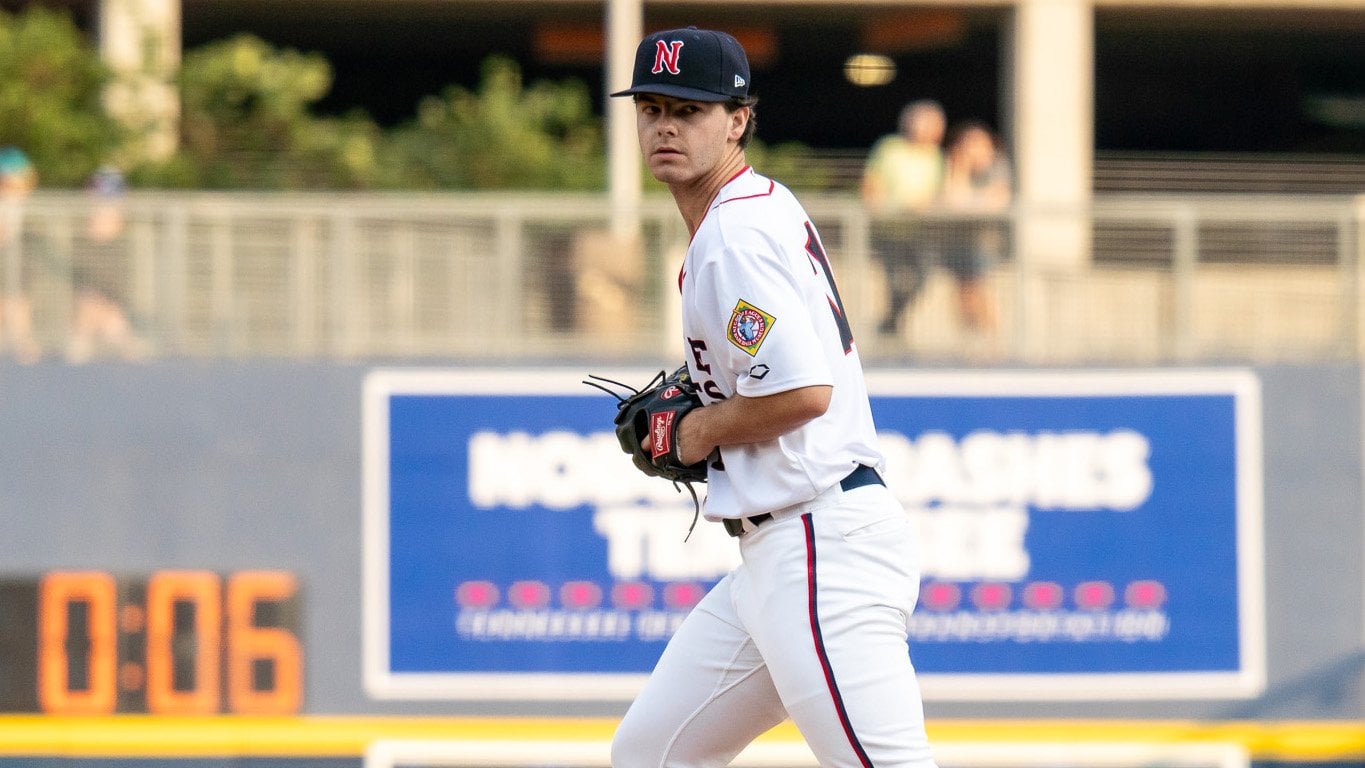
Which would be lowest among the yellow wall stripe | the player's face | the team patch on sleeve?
the yellow wall stripe

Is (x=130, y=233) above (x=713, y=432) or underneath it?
above

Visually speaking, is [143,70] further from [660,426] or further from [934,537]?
[660,426]

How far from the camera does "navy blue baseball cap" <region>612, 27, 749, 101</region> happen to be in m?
3.57

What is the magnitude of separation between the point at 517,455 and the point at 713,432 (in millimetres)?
6357

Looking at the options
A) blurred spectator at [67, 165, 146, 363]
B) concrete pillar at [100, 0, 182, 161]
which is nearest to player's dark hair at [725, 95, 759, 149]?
blurred spectator at [67, 165, 146, 363]

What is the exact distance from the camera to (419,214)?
9.95 metres

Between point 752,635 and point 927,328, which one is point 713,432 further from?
point 927,328

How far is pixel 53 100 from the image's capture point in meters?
12.5

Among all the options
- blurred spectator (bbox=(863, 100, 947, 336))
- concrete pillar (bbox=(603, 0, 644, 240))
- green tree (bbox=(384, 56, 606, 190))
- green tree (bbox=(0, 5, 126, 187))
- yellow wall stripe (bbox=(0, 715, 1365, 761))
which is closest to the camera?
yellow wall stripe (bbox=(0, 715, 1365, 761))

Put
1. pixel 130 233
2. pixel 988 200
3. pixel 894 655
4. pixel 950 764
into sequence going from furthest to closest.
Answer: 1. pixel 988 200
2. pixel 130 233
3. pixel 950 764
4. pixel 894 655

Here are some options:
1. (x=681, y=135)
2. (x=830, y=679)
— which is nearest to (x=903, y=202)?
(x=681, y=135)

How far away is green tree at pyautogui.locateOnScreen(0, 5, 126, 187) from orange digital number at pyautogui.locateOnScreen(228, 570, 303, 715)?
148 inches

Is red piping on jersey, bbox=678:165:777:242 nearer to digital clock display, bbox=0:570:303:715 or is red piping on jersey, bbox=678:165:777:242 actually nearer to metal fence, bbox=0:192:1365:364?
metal fence, bbox=0:192:1365:364

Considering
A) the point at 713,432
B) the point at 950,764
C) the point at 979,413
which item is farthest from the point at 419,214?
the point at 713,432
